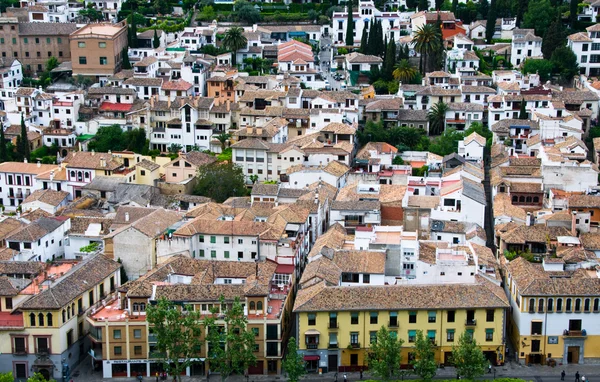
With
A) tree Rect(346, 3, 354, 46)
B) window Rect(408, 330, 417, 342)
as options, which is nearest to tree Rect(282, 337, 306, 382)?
window Rect(408, 330, 417, 342)

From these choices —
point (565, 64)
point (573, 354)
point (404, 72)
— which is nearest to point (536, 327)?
point (573, 354)

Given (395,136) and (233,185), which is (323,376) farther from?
(395,136)

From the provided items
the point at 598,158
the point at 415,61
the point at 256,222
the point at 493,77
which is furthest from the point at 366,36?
the point at 256,222

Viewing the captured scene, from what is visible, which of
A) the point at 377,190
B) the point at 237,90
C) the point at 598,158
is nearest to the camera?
the point at 377,190

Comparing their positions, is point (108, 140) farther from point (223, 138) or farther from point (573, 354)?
point (573, 354)

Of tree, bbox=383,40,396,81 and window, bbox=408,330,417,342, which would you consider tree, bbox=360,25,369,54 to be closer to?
tree, bbox=383,40,396,81
